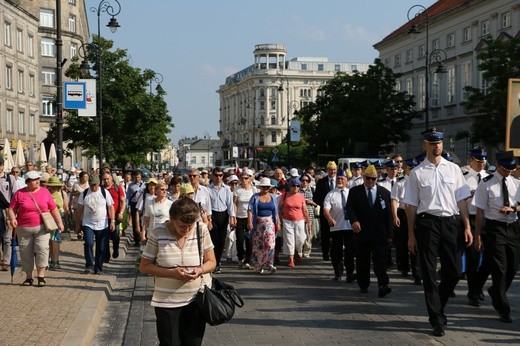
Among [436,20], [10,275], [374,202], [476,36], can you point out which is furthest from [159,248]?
[436,20]

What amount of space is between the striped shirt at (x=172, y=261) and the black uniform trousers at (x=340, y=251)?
24.5 ft

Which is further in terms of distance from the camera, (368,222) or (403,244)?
(403,244)

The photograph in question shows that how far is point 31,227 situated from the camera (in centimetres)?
1263

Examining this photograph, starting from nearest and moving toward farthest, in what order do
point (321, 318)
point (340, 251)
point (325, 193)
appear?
1. point (321, 318)
2. point (340, 251)
3. point (325, 193)

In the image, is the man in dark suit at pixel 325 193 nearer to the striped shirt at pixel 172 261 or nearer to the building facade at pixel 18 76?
the striped shirt at pixel 172 261

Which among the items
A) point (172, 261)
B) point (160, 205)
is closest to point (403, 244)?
point (160, 205)

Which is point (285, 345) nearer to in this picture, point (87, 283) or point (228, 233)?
point (87, 283)

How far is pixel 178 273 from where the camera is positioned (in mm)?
6043

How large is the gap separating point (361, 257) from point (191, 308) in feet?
20.8

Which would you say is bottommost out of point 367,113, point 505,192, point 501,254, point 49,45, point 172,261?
point 501,254

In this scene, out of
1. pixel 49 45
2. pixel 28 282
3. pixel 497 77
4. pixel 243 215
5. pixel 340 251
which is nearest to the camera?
pixel 28 282

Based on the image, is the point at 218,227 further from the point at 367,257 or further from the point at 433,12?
the point at 433,12

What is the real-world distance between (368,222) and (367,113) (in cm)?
4469

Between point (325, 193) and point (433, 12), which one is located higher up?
point (433, 12)
